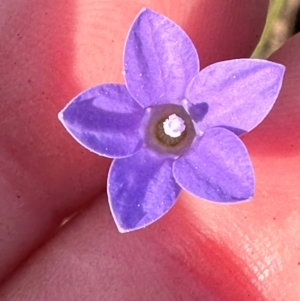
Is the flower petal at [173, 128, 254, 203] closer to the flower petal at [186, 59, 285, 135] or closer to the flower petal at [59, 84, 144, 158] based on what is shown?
the flower petal at [186, 59, 285, 135]

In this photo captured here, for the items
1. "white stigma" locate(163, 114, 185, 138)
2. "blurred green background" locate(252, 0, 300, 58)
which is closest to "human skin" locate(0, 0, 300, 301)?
"blurred green background" locate(252, 0, 300, 58)

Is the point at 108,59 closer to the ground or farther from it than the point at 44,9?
closer to the ground

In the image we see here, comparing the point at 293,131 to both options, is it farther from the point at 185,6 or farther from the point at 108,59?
the point at 108,59

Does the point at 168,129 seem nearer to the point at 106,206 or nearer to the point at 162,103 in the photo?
the point at 162,103

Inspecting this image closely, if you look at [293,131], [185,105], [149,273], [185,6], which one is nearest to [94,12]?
[185,6]

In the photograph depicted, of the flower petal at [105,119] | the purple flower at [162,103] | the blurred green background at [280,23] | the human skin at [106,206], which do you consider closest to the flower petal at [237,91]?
the purple flower at [162,103]

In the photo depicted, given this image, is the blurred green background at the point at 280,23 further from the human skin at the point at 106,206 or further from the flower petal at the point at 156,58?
the flower petal at the point at 156,58
